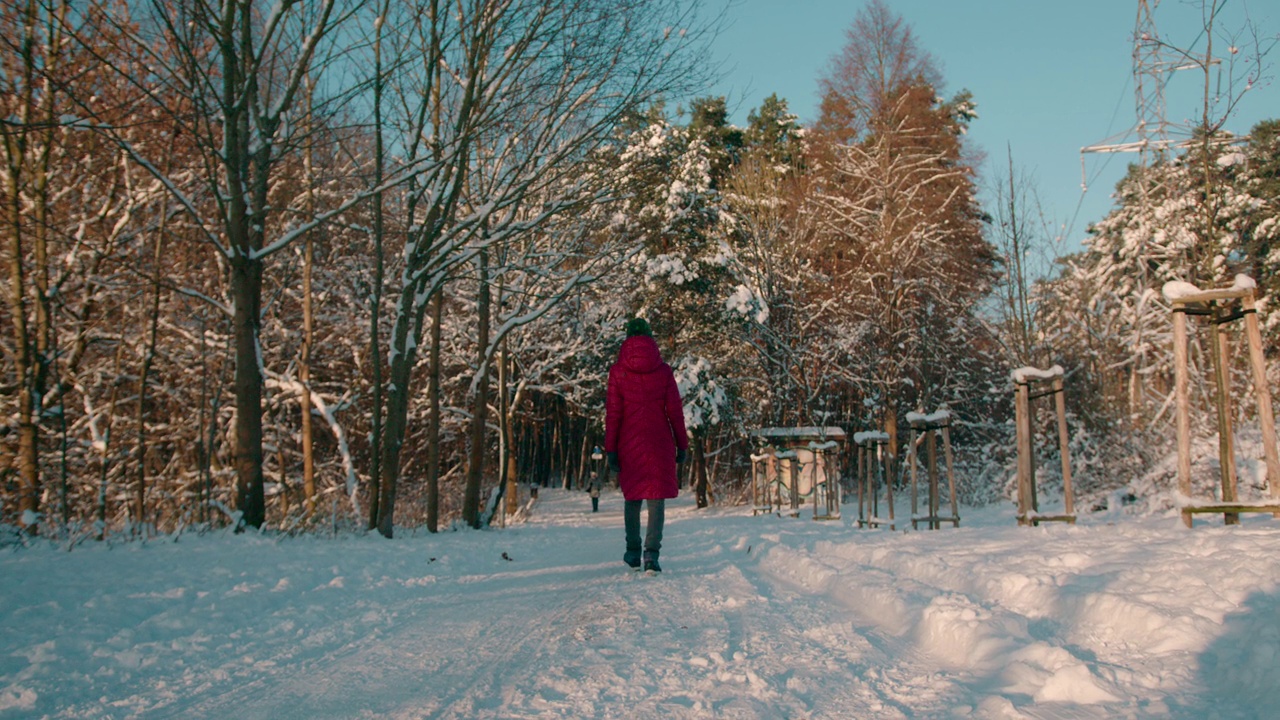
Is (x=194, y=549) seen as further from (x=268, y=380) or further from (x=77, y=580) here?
(x=268, y=380)

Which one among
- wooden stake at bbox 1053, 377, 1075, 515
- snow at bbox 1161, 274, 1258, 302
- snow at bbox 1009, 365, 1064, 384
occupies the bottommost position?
wooden stake at bbox 1053, 377, 1075, 515

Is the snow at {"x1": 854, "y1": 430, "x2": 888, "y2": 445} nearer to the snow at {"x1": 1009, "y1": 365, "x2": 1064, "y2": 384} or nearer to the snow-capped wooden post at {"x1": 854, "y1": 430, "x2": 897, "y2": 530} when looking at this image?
the snow-capped wooden post at {"x1": 854, "y1": 430, "x2": 897, "y2": 530}

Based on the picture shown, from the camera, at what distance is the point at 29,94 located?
1225 centimetres

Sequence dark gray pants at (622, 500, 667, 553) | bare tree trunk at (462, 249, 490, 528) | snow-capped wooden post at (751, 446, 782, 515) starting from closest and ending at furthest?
dark gray pants at (622, 500, 667, 553), bare tree trunk at (462, 249, 490, 528), snow-capped wooden post at (751, 446, 782, 515)

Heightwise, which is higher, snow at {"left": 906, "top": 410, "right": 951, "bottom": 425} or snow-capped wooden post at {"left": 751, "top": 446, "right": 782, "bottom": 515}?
snow at {"left": 906, "top": 410, "right": 951, "bottom": 425}

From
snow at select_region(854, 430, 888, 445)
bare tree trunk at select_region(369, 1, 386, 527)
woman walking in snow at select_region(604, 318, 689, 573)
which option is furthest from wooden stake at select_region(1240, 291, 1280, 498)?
bare tree trunk at select_region(369, 1, 386, 527)

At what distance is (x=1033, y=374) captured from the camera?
9875 mm

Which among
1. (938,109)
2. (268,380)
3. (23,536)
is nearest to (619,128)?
(23,536)

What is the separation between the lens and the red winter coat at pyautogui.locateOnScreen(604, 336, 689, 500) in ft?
24.0

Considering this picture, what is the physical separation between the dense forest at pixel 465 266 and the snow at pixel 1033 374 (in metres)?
3.46

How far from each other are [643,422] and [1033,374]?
5.29m

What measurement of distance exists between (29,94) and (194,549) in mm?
9501

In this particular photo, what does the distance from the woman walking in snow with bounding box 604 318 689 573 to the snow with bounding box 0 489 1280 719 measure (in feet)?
1.61

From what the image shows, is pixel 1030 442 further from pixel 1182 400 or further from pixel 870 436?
pixel 870 436
